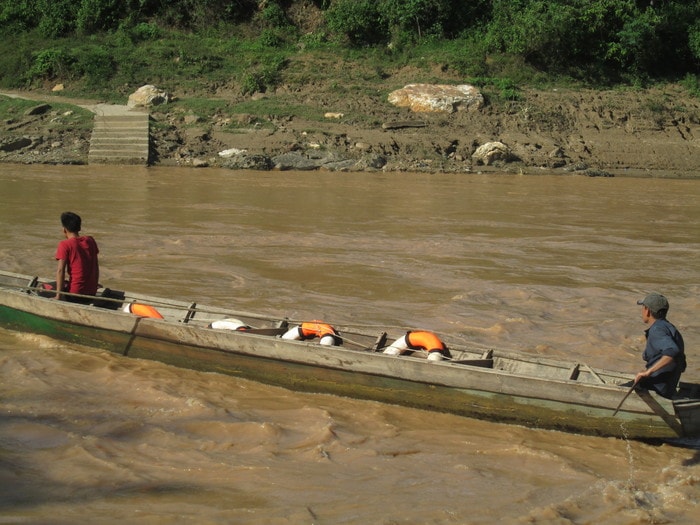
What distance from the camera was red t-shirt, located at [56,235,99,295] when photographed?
Answer: 22.6 ft

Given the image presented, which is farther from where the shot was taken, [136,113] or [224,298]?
[136,113]

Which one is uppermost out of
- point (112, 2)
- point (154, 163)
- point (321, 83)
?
point (112, 2)

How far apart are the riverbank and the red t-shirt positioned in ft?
41.3

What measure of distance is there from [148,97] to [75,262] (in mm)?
16637

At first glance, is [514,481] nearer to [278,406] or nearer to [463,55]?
[278,406]

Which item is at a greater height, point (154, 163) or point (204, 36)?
point (204, 36)

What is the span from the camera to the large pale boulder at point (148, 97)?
74.1ft

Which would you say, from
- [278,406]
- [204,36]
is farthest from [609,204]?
[204,36]

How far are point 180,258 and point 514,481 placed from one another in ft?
22.7

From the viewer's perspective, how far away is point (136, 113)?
863 inches

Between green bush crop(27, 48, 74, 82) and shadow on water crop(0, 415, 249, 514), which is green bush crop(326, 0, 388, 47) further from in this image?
shadow on water crop(0, 415, 249, 514)

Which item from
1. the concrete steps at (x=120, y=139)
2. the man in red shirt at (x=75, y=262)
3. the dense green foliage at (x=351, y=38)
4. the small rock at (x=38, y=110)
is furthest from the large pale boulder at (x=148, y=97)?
the man in red shirt at (x=75, y=262)

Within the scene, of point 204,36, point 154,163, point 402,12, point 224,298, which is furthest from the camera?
point 204,36

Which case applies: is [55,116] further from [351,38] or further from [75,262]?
[75,262]
